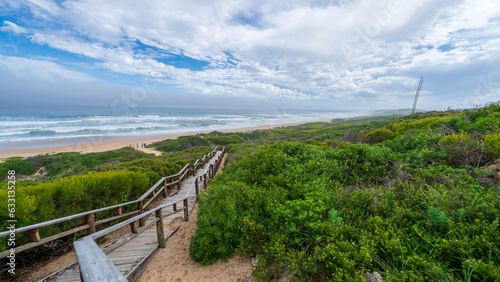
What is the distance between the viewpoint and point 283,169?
190 inches

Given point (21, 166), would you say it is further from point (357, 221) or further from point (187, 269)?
Answer: point (357, 221)

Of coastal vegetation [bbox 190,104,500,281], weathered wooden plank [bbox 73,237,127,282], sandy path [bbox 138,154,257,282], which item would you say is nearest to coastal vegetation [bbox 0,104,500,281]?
coastal vegetation [bbox 190,104,500,281]

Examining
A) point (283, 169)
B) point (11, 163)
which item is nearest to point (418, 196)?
point (283, 169)

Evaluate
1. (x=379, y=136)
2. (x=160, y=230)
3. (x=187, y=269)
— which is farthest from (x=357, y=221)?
(x=379, y=136)

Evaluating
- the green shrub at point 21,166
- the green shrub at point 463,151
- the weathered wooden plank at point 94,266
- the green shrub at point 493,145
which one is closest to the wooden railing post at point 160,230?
the weathered wooden plank at point 94,266

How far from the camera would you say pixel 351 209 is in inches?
129

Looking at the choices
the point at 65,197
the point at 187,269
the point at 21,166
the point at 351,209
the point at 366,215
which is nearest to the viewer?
the point at 366,215

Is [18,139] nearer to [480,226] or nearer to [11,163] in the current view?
[11,163]

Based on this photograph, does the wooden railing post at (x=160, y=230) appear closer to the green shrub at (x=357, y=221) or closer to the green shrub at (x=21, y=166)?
the green shrub at (x=357, y=221)

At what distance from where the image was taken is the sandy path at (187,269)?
333 centimetres

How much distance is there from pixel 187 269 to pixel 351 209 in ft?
10.2

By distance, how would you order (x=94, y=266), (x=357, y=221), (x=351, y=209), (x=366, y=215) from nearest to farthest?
(x=94, y=266), (x=357, y=221), (x=366, y=215), (x=351, y=209)

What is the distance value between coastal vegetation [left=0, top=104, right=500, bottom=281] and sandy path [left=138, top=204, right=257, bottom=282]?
6.2 inches

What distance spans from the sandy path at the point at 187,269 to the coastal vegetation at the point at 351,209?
157mm
